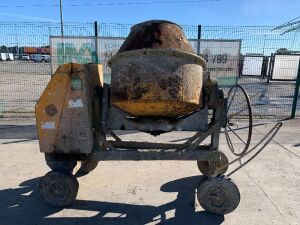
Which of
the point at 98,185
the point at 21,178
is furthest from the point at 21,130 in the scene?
the point at 98,185

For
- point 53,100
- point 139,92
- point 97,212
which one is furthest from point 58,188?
point 139,92

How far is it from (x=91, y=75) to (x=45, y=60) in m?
7.48

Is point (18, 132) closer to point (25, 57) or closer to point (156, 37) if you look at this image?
point (25, 57)

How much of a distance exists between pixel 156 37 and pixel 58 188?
2.05 m

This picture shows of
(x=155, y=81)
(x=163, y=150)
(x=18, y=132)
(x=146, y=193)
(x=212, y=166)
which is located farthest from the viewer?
(x=18, y=132)

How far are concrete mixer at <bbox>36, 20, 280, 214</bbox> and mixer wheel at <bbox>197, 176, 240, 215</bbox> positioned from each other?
1cm

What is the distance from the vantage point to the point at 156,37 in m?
3.80

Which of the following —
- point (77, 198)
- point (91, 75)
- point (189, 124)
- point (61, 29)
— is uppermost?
point (61, 29)

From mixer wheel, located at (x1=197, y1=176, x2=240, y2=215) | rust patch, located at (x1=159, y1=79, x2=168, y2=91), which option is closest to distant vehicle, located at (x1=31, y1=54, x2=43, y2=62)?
rust patch, located at (x1=159, y1=79, x2=168, y2=91)

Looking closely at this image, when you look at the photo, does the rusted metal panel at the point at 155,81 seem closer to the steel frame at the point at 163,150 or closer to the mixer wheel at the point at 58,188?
the steel frame at the point at 163,150

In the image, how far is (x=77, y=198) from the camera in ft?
14.2

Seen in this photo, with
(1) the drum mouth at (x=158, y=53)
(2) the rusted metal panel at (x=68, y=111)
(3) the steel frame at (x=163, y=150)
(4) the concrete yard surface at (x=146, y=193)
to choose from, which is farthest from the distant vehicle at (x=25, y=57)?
(1) the drum mouth at (x=158, y=53)

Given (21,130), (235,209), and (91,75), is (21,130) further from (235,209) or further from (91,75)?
(235,209)

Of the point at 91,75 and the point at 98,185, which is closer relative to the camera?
the point at 91,75
